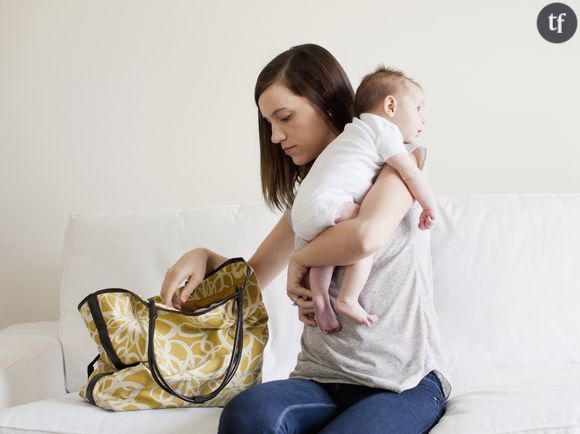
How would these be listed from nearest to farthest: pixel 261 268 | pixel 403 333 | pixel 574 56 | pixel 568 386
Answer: pixel 403 333 → pixel 568 386 → pixel 261 268 → pixel 574 56

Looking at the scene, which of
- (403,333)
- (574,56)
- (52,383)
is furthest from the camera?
(574,56)

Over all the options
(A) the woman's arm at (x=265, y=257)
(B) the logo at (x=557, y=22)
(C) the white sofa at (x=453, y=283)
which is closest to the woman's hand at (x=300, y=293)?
(A) the woman's arm at (x=265, y=257)

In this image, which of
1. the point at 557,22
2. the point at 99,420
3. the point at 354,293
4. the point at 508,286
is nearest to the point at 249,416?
the point at 354,293

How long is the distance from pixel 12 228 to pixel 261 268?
1.20m

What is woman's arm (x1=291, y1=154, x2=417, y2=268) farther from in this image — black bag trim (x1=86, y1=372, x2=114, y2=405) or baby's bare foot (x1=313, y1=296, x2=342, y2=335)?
black bag trim (x1=86, y1=372, x2=114, y2=405)

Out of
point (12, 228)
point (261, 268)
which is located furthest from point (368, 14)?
point (12, 228)

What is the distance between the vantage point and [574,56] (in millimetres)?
2322

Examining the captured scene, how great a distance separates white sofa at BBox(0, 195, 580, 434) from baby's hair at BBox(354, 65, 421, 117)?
2.02ft

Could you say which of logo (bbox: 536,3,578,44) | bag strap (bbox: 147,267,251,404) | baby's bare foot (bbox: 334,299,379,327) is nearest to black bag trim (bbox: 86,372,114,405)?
bag strap (bbox: 147,267,251,404)

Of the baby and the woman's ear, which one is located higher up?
the woman's ear

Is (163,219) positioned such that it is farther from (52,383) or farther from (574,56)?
(574,56)

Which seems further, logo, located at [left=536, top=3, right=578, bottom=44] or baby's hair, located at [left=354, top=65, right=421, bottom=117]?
logo, located at [left=536, top=3, right=578, bottom=44]

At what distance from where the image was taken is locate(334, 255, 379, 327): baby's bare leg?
129 centimetres

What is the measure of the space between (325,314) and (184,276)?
0.37 meters
